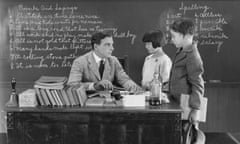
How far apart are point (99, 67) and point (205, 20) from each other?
1.59 m

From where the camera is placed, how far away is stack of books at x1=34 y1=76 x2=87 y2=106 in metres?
2.68

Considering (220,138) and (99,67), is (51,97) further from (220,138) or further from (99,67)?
(220,138)

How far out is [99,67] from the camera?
358cm

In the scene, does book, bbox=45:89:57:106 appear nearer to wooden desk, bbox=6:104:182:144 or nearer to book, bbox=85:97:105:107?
wooden desk, bbox=6:104:182:144

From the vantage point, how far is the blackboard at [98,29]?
4.30 m

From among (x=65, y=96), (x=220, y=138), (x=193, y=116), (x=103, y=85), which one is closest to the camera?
(x=65, y=96)

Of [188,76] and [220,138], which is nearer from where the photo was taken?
[188,76]

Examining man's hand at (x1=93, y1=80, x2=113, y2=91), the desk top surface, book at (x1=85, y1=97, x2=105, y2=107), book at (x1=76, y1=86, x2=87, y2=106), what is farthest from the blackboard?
the desk top surface

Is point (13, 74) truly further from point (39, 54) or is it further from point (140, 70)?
point (140, 70)

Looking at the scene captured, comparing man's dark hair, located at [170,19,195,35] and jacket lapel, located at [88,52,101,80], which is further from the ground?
man's dark hair, located at [170,19,195,35]

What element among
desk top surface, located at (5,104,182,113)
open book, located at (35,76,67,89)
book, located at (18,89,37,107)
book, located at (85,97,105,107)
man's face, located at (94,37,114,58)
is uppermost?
man's face, located at (94,37,114,58)

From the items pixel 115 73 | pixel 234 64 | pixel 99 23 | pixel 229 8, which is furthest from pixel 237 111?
pixel 99 23

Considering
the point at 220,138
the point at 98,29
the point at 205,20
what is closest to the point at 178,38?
the point at 205,20

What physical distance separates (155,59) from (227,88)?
131 centimetres
